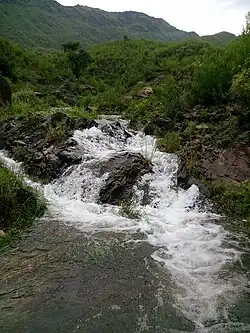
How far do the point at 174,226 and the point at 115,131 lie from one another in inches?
184

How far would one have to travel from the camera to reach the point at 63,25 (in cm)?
7912

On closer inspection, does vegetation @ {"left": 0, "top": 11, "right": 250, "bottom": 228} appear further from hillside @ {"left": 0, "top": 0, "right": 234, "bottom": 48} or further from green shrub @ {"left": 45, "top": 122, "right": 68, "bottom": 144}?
hillside @ {"left": 0, "top": 0, "right": 234, "bottom": 48}

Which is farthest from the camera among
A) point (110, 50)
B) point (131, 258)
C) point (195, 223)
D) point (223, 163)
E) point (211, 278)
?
point (110, 50)

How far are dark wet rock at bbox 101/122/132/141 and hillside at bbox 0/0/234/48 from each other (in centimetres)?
4488

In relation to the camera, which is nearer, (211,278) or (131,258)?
(211,278)

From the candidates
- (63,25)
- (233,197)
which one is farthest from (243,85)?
(63,25)

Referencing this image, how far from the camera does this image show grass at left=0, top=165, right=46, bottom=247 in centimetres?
616

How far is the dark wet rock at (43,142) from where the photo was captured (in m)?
8.95

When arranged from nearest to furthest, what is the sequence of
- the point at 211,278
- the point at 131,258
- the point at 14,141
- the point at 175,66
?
the point at 211,278
the point at 131,258
the point at 14,141
the point at 175,66

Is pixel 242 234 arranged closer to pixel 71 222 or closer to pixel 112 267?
pixel 112 267

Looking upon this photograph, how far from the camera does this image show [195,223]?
6695 mm

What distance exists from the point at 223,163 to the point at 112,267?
3.74 metres

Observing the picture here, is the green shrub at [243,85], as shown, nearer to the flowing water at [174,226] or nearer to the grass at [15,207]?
the flowing water at [174,226]

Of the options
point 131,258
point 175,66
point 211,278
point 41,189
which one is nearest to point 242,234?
point 211,278
